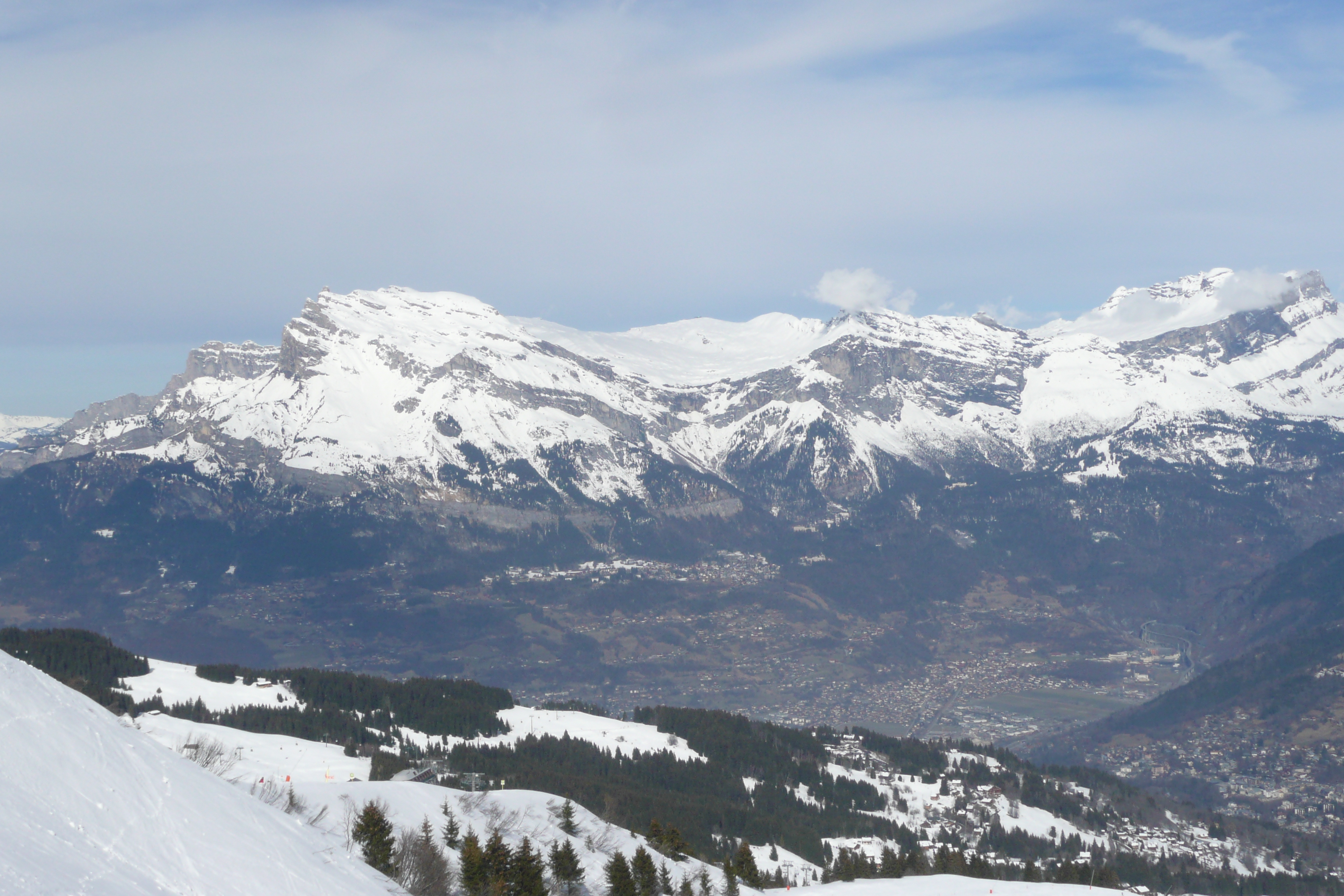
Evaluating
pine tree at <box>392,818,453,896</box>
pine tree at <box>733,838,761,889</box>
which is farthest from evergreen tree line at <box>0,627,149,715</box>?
pine tree at <box>733,838,761,889</box>

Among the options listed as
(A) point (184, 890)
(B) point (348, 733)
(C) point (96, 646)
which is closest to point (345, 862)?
(A) point (184, 890)

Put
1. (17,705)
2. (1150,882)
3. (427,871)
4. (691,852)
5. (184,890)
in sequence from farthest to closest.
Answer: (1150,882)
(691,852)
(427,871)
(17,705)
(184,890)

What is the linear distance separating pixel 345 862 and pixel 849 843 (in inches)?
4965

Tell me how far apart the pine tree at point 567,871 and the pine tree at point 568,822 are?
1463cm

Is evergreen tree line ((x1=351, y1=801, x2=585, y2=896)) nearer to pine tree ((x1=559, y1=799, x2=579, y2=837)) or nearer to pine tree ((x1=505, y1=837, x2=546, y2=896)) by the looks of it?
pine tree ((x1=505, y1=837, x2=546, y2=896))

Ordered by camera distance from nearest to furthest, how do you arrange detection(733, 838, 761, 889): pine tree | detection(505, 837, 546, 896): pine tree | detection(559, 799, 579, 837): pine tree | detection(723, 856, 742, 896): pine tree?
detection(505, 837, 546, 896): pine tree → detection(723, 856, 742, 896): pine tree → detection(559, 799, 579, 837): pine tree → detection(733, 838, 761, 889): pine tree

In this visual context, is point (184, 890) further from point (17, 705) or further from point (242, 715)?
point (242, 715)

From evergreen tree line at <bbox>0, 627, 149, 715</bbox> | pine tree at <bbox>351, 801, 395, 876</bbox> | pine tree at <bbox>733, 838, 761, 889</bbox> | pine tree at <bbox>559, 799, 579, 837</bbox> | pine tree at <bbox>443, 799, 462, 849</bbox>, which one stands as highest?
evergreen tree line at <bbox>0, 627, 149, 715</bbox>

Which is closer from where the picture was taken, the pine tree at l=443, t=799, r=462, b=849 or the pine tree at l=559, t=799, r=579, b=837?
the pine tree at l=443, t=799, r=462, b=849

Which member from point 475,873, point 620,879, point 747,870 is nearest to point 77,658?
point 747,870

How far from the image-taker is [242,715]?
170500mm

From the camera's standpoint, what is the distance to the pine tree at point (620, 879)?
91.3 meters

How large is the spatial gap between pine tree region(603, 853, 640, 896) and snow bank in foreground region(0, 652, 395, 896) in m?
36.9

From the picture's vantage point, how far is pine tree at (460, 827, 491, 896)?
80.8m
